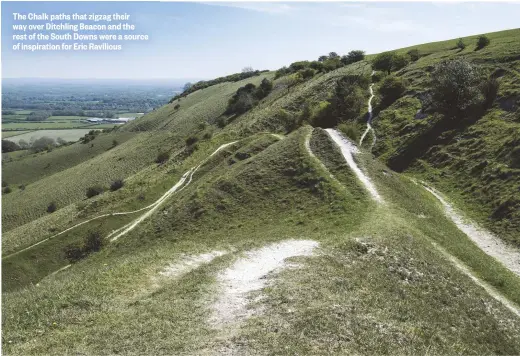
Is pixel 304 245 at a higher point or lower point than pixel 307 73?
lower

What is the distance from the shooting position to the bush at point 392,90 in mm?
81938

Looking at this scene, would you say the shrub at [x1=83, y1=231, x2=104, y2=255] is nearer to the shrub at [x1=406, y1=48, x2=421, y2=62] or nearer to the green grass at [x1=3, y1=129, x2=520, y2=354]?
the green grass at [x1=3, y1=129, x2=520, y2=354]

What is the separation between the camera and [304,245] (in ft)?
95.2

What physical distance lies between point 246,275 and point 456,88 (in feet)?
175

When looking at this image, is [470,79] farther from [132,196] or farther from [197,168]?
[132,196]

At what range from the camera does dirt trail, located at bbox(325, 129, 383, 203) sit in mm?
38487

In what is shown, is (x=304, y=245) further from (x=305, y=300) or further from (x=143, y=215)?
(x=143, y=215)

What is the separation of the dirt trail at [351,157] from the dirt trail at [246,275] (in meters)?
12.1

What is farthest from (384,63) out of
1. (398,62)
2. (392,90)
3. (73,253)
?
(73,253)

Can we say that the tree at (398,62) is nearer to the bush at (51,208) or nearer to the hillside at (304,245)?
the hillside at (304,245)

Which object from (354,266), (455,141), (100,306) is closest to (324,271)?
(354,266)

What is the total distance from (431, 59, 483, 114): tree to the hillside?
7.19 feet

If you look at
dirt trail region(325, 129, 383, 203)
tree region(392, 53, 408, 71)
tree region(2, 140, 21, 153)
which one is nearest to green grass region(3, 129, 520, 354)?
dirt trail region(325, 129, 383, 203)

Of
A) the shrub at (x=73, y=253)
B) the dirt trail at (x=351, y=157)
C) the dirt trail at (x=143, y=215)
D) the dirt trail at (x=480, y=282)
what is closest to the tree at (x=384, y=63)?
the dirt trail at (x=351, y=157)
